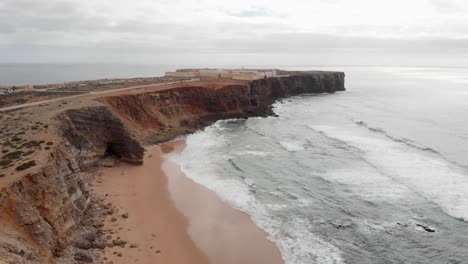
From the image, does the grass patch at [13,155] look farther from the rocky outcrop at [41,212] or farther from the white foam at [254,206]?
the white foam at [254,206]

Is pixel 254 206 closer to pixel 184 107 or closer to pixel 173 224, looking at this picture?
pixel 173 224

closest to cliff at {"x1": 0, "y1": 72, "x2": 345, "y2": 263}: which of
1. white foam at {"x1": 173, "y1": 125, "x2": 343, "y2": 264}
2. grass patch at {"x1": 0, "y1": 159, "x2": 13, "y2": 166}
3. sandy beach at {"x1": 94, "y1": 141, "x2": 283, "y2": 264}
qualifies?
sandy beach at {"x1": 94, "y1": 141, "x2": 283, "y2": 264}

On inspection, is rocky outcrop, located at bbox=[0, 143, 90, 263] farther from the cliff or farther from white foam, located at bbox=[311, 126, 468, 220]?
white foam, located at bbox=[311, 126, 468, 220]

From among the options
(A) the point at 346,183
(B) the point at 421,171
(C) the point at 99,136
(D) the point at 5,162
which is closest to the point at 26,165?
(D) the point at 5,162

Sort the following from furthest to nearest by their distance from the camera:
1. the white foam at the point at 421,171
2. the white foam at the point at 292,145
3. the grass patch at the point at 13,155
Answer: the white foam at the point at 292,145
the white foam at the point at 421,171
the grass patch at the point at 13,155

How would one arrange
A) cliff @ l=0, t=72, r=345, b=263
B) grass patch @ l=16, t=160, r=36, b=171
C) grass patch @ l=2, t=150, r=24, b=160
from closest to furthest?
cliff @ l=0, t=72, r=345, b=263
grass patch @ l=16, t=160, r=36, b=171
grass patch @ l=2, t=150, r=24, b=160

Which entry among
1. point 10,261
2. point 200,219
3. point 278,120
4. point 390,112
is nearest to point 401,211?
point 200,219

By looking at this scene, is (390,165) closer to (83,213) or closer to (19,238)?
(83,213)

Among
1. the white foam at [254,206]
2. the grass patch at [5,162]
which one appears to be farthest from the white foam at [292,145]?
the grass patch at [5,162]
